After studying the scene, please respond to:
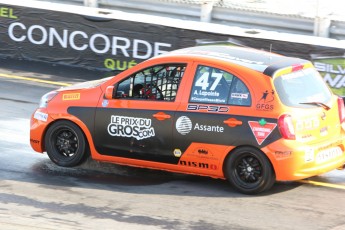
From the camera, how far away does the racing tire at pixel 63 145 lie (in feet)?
33.1

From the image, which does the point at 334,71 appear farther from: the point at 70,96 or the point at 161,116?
the point at 70,96

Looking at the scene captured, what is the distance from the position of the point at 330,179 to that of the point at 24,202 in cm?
374

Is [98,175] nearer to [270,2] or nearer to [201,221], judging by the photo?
[201,221]

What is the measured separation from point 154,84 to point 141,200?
4.78 feet

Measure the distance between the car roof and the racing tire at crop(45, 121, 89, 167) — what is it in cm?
159

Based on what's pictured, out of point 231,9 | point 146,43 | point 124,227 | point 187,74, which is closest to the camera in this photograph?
point 124,227

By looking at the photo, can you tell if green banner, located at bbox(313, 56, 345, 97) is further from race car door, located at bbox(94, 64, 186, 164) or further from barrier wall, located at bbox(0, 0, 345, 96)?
race car door, located at bbox(94, 64, 186, 164)

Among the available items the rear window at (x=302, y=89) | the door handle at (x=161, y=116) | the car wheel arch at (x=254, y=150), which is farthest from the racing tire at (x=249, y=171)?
the door handle at (x=161, y=116)

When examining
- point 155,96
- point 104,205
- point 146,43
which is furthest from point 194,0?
point 104,205

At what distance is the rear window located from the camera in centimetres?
920

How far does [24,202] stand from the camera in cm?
891

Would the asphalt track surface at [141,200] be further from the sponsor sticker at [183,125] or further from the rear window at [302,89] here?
the rear window at [302,89]

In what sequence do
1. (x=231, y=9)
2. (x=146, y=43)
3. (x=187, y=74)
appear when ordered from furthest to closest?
(x=231, y=9) → (x=146, y=43) → (x=187, y=74)

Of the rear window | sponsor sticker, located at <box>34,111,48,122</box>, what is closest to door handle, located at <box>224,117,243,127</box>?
the rear window
